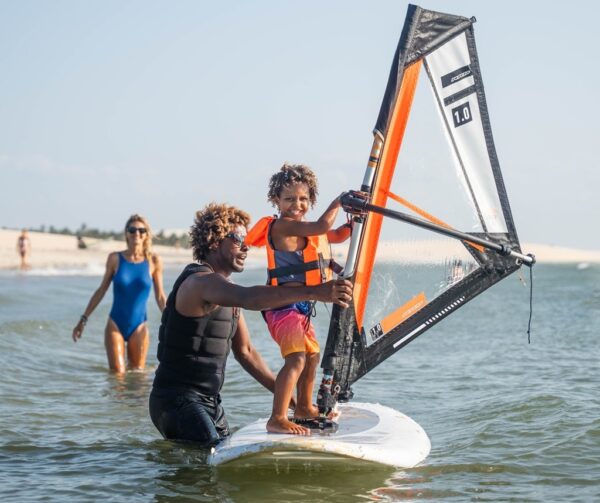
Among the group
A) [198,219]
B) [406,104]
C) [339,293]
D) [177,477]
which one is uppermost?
[406,104]

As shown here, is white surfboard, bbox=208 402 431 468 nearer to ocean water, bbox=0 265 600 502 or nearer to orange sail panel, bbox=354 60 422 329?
ocean water, bbox=0 265 600 502

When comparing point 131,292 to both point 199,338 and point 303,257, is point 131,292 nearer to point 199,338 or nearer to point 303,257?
point 199,338

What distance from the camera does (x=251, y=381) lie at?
9.31 metres

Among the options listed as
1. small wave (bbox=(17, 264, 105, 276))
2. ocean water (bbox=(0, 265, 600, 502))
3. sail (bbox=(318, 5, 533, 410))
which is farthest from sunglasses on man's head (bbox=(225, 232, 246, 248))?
small wave (bbox=(17, 264, 105, 276))

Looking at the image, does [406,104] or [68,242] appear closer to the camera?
[406,104]

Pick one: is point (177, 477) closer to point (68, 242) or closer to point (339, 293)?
point (339, 293)

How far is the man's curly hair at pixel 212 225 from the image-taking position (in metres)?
5.50

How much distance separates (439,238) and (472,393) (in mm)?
Answer: 3193

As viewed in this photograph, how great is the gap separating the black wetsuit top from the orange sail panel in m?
0.84

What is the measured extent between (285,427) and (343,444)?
0.35 meters

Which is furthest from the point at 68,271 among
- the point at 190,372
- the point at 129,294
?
the point at 190,372

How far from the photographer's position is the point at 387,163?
560 centimetres

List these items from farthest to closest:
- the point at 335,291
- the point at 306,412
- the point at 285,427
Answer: the point at 306,412 → the point at 285,427 → the point at 335,291

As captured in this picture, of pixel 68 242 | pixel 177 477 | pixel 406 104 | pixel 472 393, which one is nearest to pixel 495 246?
pixel 406 104
